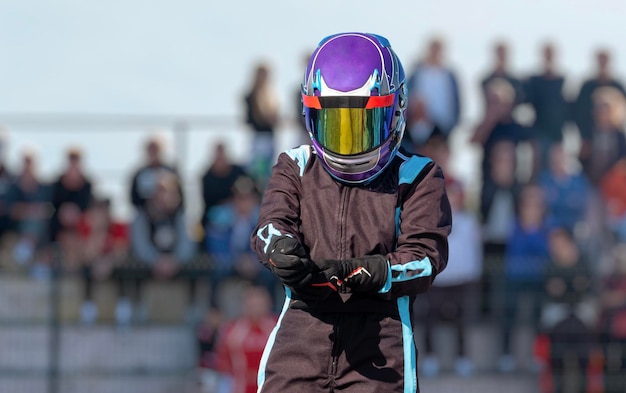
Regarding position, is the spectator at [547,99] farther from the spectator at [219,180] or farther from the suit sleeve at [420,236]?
the suit sleeve at [420,236]

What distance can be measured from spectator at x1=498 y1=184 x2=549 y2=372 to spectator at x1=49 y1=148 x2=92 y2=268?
418 cm

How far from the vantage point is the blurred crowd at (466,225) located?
35.8 ft

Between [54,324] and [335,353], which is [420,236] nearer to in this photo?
→ [335,353]

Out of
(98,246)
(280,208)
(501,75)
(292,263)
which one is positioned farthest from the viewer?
(501,75)

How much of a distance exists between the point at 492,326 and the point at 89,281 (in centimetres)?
382

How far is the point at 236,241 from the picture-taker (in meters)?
11.4

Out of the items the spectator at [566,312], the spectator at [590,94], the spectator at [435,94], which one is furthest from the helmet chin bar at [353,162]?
the spectator at [590,94]

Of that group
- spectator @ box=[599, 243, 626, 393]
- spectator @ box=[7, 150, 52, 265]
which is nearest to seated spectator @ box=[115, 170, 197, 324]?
spectator @ box=[7, 150, 52, 265]

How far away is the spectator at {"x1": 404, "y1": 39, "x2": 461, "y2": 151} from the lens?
11398mm

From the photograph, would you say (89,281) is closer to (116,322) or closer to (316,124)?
(116,322)

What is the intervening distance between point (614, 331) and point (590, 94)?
2455 mm

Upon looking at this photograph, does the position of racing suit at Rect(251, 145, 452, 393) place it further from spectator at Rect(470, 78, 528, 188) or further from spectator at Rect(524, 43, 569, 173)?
spectator at Rect(524, 43, 569, 173)

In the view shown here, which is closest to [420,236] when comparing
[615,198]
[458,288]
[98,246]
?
[458,288]

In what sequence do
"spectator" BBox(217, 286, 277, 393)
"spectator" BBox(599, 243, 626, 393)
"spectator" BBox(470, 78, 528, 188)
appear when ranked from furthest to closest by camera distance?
"spectator" BBox(470, 78, 528, 188) < "spectator" BBox(599, 243, 626, 393) < "spectator" BBox(217, 286, 277, 393)
